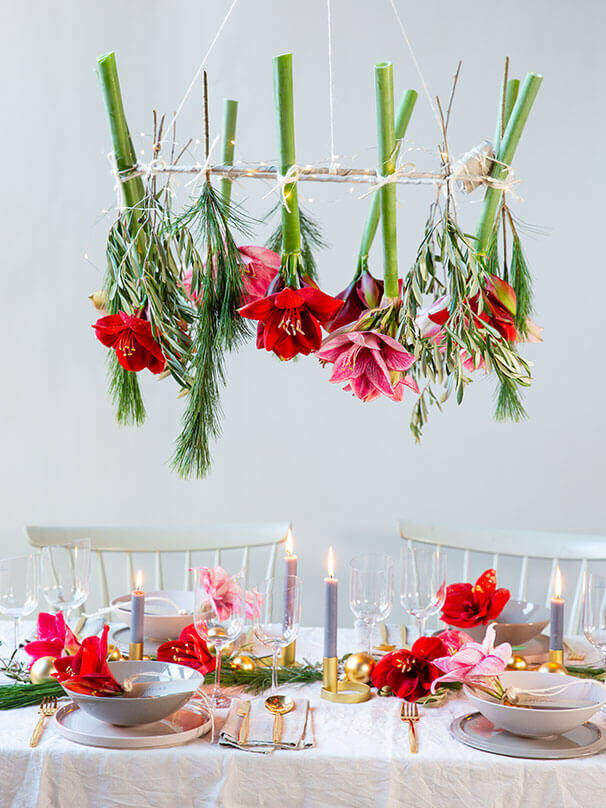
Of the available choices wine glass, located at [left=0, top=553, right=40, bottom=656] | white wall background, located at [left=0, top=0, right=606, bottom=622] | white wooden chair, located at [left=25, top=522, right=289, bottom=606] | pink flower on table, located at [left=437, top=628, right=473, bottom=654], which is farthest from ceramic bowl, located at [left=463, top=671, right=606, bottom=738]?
white wall background, located at [left=0, top=0, right=606, bottom=622]

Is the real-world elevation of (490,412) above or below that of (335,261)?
below

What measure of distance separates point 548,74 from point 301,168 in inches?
74.2

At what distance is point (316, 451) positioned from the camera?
270cm

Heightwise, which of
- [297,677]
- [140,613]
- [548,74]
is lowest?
[297,677]

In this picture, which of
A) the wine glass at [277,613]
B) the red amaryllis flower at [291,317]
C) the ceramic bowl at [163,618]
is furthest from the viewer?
the ceramic bowl at [163,618]

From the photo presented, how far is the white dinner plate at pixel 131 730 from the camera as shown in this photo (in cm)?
118

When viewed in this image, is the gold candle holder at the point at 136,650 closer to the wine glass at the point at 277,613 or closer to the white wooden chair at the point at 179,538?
the wine glass at the point at 277,613

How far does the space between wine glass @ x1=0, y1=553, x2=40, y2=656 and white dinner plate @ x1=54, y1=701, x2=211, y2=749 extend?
0.27 m

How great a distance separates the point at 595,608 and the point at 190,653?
2.28 feet

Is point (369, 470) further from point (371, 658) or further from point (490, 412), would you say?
point (371, 658)

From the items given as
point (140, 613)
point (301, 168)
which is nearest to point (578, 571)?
point (140, 613)

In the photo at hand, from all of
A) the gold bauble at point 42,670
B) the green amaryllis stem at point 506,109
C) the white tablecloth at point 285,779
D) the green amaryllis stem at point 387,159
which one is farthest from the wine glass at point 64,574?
the green amaryllis stem at point 506,109

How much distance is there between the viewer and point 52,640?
4.94ft

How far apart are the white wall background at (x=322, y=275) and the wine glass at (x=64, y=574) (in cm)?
114
